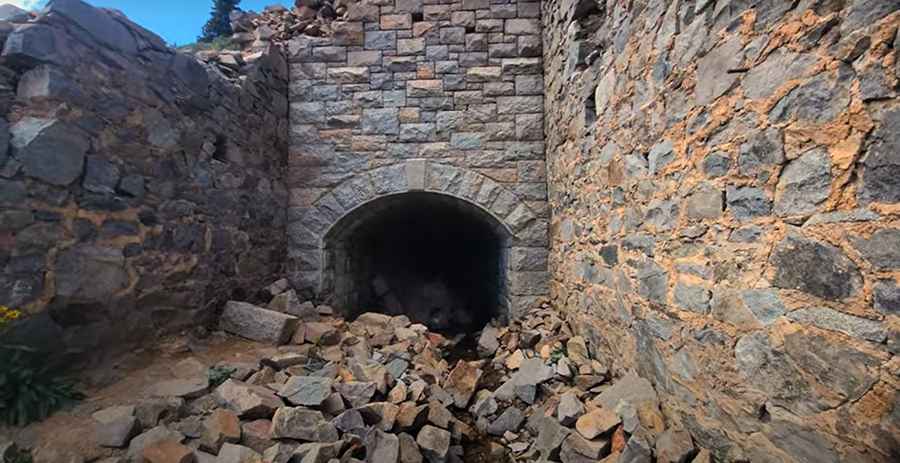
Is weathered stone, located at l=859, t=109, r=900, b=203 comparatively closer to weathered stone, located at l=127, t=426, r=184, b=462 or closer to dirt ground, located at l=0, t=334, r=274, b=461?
weathered stone, located at l=127, t=426, r=184, b=462

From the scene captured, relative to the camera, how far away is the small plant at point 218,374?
273cm

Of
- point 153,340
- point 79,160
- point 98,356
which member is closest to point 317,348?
point 153,340

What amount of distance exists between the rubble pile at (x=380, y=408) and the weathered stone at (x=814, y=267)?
37.2 inches

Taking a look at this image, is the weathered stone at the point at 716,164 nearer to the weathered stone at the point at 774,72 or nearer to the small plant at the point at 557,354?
the weathered stone at the point at 774,72

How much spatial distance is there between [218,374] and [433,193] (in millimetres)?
2844

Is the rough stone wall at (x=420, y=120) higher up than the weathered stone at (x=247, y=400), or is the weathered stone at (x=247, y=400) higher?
the rough stone wall at (x=420, y=120)

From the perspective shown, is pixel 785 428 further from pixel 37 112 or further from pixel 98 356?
pixel 37 112

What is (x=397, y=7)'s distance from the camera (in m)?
5.05

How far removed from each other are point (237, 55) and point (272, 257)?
86.6 inches

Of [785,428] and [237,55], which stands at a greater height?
[237,55]

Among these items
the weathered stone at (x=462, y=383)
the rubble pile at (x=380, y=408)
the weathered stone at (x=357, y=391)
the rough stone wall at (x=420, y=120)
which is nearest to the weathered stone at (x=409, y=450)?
the rubble pile at (x=380, y=408)

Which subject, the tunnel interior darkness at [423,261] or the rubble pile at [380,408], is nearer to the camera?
the rubble pile at [380,408]

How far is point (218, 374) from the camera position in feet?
9.13

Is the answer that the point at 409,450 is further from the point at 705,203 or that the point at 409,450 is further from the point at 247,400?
the point at 705,203
